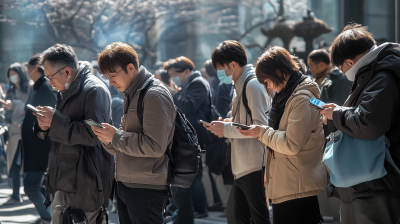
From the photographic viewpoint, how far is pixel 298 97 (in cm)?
280

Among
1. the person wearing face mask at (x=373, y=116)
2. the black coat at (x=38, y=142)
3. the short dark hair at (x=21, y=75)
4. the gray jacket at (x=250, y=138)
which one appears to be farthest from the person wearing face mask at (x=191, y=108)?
the short dark hair at (x=21, y=75)

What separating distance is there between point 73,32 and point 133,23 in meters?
2.86

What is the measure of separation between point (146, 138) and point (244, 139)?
106 centimetres

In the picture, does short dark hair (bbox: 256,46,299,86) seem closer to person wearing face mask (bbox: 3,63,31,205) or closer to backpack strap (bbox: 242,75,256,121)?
backpack strap (bbox: 242,75,256,121)

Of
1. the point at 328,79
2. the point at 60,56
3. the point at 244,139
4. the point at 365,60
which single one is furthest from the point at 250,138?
the point at 328,79

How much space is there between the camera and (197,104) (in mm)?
5051

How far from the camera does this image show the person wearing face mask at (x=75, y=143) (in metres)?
3.22

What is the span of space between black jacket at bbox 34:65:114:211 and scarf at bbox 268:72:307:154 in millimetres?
1279

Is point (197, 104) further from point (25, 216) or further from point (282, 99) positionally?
point (25, 216)

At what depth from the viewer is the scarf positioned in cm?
289

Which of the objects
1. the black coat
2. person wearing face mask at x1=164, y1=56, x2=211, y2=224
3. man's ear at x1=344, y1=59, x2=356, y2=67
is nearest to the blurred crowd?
man's ear at x1=344, y1=59, x2=356, y2=67

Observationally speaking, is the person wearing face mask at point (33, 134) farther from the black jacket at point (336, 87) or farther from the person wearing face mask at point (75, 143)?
the black jacket at point (336, 87)

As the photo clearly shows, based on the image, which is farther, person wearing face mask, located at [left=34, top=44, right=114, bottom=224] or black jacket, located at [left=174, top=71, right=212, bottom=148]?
black jacket, located at [left=174, top=71, right=212, bottom=148]

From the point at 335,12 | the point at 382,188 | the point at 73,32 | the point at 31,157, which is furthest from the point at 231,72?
the point at 335,12
